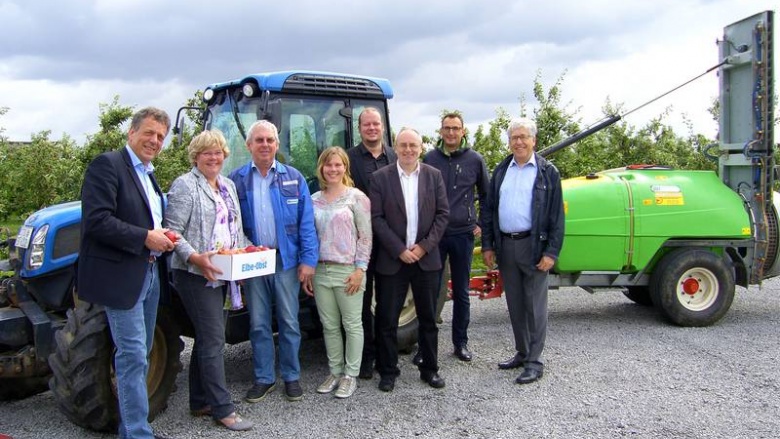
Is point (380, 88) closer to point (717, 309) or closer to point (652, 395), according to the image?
point (652, 395)

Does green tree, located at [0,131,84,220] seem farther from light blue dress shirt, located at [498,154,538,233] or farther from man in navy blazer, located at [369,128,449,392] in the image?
light blue dress shirt, located at [498,154,538,233]

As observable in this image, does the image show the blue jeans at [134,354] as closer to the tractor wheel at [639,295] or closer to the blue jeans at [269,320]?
the blue jeans at [269,320]

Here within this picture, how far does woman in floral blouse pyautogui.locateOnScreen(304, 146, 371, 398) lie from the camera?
4.46m

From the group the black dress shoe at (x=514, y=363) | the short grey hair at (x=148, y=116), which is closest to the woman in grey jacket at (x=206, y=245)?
the short grey hair at (x=148, y=116)

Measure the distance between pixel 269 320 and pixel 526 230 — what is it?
1.97 metres

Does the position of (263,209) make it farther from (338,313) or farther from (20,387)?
(20,387)

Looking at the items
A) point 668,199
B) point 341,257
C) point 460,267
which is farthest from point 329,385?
point 668,199

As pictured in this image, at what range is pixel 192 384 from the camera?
4199mm

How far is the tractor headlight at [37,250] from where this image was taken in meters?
4.20

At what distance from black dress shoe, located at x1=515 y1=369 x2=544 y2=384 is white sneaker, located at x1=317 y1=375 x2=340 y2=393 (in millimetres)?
1338

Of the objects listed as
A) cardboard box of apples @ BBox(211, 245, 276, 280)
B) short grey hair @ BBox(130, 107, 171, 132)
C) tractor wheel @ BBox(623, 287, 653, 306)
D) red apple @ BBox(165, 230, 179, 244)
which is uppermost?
short grey hair @ BBox(130, 107, 171, 132)

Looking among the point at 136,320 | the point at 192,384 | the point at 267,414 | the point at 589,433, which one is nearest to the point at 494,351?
the point at 589,433

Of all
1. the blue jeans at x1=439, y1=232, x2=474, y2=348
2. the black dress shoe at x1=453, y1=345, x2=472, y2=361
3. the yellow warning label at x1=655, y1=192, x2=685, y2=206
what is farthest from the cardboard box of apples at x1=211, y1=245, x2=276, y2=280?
the yellow warning label at x1=655, y1=192, x2=685, y2=206

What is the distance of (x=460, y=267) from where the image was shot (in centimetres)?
512
